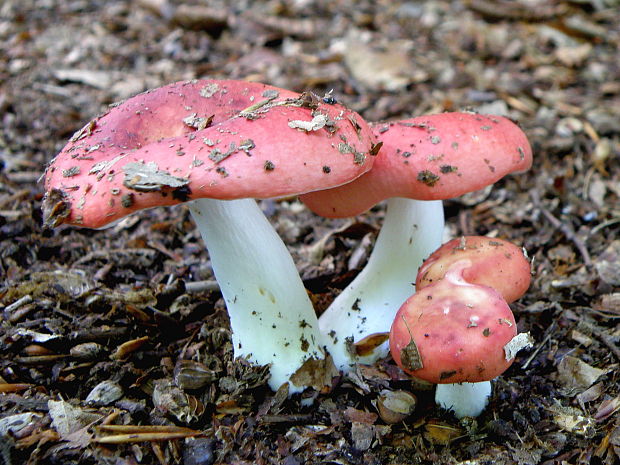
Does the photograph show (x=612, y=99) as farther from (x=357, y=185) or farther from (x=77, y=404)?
(x=77, y=404)

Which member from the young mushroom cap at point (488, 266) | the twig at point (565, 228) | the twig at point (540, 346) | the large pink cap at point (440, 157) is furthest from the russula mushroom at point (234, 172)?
the twig at point (565, 228)

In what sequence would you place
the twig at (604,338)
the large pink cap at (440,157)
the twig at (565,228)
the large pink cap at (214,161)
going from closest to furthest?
the large pink cap at (214,161), the large pink cap at (440,157), the twig at (604,338), the twig at (565,228)

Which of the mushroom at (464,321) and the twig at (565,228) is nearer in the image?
the mushroom at (464,321)

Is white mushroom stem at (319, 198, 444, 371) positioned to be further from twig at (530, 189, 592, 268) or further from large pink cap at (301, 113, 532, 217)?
twig at (530, 189, 592, 268)

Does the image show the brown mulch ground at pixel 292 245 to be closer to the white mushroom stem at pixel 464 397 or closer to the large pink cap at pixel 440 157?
the white mushroom stem at pixel 464 397

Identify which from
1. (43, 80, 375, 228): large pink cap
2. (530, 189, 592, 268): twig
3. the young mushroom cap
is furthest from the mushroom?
(530, 189, 592, 268): twig

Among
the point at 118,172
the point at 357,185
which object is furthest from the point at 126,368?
the point at 357,185

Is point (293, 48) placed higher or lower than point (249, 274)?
lower
